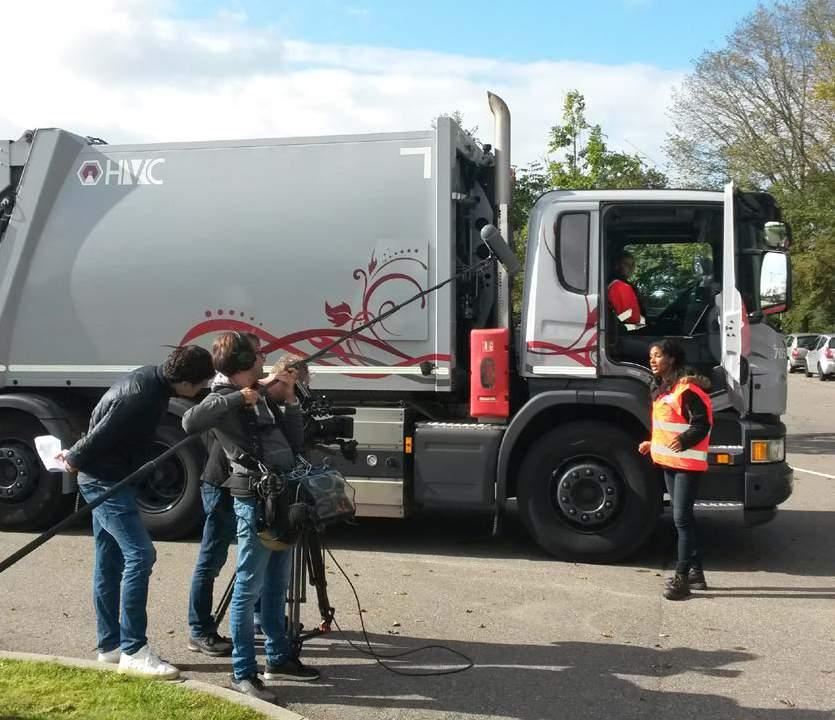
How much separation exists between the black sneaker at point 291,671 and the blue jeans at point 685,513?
266cm

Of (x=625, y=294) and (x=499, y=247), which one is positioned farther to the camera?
(x=625, y=294)

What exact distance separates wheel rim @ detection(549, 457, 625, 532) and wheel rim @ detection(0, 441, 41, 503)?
4209mm

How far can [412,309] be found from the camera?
7.41 m

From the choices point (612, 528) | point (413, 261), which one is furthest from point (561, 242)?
point (612, 528)

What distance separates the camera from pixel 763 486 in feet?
22.6

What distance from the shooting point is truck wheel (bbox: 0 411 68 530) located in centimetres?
811

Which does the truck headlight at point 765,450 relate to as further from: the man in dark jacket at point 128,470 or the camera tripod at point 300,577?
the man in dark jacket at point 128,470

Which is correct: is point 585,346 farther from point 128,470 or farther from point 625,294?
point 128,470

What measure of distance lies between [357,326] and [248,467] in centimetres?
307

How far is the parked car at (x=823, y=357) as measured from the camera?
31.8 m

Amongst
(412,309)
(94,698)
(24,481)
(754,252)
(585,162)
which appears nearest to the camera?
(94,698)

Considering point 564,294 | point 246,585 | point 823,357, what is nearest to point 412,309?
point 564,294

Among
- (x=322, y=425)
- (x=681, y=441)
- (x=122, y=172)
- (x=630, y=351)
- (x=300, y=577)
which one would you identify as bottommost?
(x=300, y=577)

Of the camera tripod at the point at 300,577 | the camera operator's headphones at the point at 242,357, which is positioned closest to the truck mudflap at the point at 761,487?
the camera tripod at the point at 300,577
